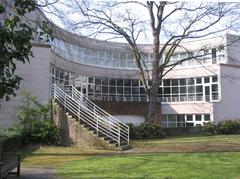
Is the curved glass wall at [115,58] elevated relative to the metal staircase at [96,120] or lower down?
elevated

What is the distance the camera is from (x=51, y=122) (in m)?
25.7

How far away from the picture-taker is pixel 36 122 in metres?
25.5

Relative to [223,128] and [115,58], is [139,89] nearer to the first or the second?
[115,58]

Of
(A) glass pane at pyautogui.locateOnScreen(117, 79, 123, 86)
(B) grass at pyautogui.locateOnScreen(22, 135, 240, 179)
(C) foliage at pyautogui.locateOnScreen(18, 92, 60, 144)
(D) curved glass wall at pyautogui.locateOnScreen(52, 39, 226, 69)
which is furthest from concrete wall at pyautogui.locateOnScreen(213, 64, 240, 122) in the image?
(B) grass at pyautogui.locateOnScreen(22, 135, 240, 179)

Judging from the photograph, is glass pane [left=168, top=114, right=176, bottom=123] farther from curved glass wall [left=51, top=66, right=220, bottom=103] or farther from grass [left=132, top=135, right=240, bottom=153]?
grass [left=132, top=135, right=240, bottom=153]

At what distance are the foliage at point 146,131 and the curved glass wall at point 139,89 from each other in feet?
59.3

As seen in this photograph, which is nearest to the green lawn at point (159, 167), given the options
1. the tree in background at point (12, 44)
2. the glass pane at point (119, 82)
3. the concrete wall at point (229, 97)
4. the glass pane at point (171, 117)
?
Result: the tree in background at point (12, 44)

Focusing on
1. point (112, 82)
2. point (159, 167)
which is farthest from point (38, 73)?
point (112, 82)

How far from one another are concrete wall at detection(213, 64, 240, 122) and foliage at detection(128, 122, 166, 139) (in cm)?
1924

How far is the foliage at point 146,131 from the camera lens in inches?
1203

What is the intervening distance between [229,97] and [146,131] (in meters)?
22.3

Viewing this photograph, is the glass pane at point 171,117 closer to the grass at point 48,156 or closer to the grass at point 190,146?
the grass at point 190,146

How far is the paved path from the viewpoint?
42.4 ft

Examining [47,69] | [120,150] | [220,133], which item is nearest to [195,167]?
[120,150]
